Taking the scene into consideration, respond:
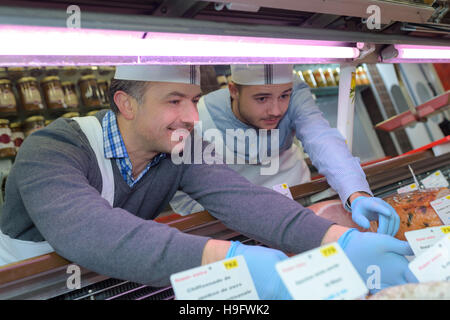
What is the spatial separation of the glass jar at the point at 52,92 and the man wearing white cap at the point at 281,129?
158 centimetres

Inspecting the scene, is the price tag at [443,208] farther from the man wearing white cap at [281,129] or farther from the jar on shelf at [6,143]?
the jar on shelf at [6,143]

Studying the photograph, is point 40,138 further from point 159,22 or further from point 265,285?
point 265,285

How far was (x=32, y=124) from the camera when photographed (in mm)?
3219

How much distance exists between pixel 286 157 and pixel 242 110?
1.51ft

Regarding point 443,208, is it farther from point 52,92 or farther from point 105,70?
point 105,70

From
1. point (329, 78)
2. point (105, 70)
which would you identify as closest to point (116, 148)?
point (105, 70)

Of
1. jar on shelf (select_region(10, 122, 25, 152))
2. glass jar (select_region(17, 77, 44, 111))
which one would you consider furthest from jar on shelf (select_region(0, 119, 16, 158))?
glass jar (select_region(17, 77, 44, 111))

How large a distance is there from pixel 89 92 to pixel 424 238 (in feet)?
10.1

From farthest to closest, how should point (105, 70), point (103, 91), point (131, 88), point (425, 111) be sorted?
point (105, 70) → point (103, 91) → point (425, 111) → point (131, 88)

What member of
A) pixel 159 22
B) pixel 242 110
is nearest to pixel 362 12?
pixel 159 22

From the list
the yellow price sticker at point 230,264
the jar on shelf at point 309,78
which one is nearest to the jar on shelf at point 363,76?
the jar on shelf at point 309,78

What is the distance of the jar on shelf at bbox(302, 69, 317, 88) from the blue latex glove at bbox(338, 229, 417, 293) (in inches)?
143

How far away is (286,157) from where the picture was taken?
7.79 ft

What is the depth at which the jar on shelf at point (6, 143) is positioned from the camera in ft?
10.1
